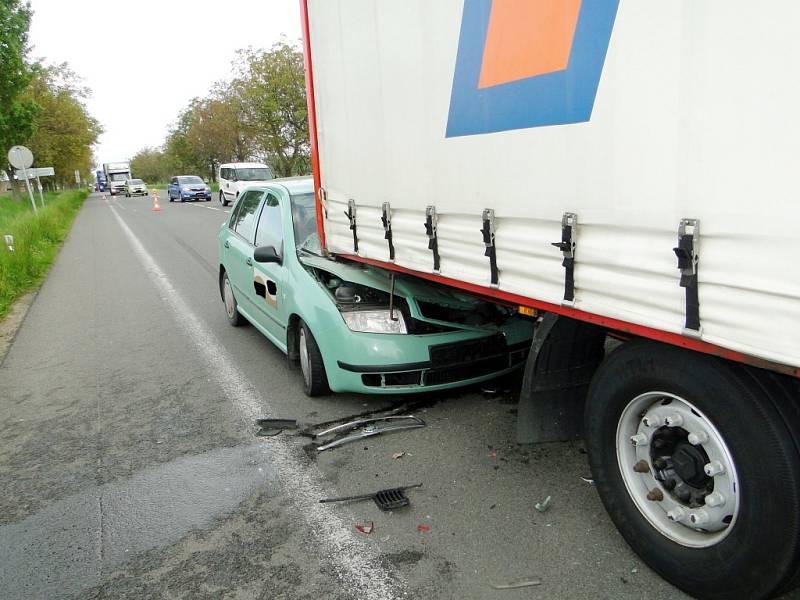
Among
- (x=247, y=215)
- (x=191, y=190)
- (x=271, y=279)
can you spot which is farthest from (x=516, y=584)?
(x=191, y=190)

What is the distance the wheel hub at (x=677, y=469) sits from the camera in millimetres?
2264

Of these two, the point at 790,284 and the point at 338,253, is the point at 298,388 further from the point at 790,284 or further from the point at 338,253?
the point at 790,284

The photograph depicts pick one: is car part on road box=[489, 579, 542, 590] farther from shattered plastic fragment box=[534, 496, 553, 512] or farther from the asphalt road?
shattered plastic fragment box=[534, 496, 553, 512]

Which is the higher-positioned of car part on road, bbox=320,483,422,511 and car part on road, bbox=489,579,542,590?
car part on road, bbox=320,483,422,511

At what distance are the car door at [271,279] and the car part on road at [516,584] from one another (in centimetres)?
291

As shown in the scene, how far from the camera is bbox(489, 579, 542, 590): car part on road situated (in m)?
2.56

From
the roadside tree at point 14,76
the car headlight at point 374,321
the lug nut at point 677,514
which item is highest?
the roadside tree at point 14,76

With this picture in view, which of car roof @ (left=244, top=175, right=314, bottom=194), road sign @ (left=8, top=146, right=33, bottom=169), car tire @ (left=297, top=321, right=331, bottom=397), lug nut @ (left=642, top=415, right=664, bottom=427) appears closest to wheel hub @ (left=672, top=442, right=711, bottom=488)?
lug nut @ (left=642, top=415, right=664, bottom=427)

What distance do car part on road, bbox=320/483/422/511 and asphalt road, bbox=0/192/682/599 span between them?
0.06 m

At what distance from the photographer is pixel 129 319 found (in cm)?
790

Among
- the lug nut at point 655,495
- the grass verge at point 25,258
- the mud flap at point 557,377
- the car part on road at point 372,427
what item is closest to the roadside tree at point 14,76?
the grass verge at point 25,258

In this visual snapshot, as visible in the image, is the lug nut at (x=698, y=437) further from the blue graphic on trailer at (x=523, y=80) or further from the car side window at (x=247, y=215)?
the car side window at (x=247, y=215)

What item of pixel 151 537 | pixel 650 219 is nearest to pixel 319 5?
pixel 650 219

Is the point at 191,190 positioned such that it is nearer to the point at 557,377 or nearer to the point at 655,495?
the point at 557,377
